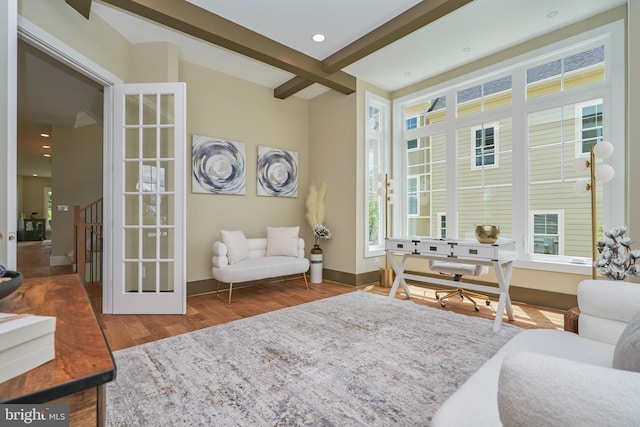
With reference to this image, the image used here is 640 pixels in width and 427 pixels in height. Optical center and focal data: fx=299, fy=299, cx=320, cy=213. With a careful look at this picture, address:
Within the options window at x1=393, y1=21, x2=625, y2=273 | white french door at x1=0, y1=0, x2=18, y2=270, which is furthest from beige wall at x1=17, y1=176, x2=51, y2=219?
window at x1=393, y1=21, x2=625, y2=273

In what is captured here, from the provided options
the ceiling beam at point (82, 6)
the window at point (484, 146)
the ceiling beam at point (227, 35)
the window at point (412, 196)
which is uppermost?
the ceiling beam at point (227, 35)

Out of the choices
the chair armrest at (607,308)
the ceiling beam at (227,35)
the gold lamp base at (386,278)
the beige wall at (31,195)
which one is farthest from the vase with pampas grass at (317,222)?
the beige wall at (31,195)

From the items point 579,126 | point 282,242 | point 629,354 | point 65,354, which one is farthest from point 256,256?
point 579,126

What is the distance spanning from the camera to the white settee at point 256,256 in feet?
11.9

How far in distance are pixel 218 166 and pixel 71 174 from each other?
4.76 metres

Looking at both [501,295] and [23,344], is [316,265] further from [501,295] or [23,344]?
[23,344]

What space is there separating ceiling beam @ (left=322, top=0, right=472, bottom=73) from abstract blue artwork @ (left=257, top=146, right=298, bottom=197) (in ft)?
4.90

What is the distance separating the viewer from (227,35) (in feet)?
10.4

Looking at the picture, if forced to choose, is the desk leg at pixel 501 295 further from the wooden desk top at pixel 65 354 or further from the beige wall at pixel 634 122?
the wooden desk top at pixel 65 354

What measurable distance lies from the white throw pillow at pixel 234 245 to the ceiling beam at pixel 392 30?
255 centimetres

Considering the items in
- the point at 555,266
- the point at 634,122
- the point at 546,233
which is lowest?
the point at 555,266

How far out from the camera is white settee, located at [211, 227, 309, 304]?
3.63 meters

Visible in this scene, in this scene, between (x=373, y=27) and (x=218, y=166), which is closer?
(x=373, y=27)

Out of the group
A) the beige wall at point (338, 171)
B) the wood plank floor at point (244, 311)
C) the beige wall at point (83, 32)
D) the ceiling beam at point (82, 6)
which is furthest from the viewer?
the beige wall at point (338, 171)
